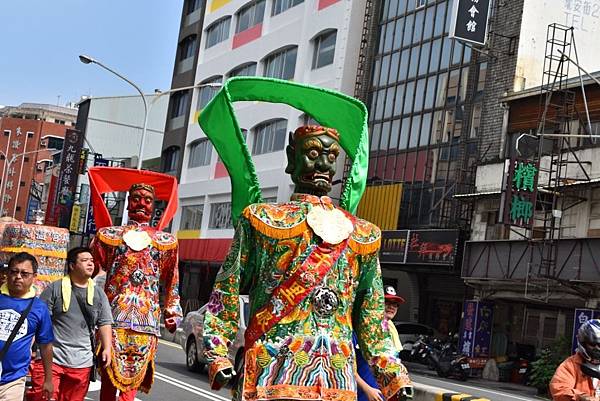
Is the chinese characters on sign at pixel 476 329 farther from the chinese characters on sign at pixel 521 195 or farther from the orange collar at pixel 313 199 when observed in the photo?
the orange collar at pixel 313 199

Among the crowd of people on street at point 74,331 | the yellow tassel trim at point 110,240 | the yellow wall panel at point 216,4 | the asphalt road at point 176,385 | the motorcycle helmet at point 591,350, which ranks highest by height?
the yellow wall panel at point 216,4

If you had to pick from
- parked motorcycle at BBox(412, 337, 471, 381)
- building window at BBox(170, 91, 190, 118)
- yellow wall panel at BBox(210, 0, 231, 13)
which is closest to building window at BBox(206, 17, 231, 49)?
yellow wall panel at BBox(210, 0, 231, 13)

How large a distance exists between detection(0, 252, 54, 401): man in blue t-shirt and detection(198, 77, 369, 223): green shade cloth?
7.15ft

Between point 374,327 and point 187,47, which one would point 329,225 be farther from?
point 187,47

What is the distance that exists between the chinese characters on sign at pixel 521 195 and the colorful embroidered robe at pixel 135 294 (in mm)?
18978

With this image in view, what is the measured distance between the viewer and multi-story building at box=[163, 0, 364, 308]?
40.8 m

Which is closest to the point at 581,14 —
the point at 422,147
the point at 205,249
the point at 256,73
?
the point at 422,147

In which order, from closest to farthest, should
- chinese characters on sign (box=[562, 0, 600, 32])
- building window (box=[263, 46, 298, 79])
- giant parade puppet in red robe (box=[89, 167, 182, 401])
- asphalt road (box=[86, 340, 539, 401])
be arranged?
giant parade puppet in red robe (box=[89, 167, 182, 401]) → asphalt road (box=[86, 340, 539, 401]) → chinese characters on sign (box=[562, 0, 600, 32]) → building window (box=[263, 46, 298, 79])

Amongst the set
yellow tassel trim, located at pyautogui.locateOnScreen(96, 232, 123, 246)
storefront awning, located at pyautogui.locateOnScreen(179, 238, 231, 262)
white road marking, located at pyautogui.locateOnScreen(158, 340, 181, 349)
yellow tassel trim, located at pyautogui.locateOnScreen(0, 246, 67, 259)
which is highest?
storefront awning, located at pyautogui.locateOnScreen(179, 238, 231, 262)

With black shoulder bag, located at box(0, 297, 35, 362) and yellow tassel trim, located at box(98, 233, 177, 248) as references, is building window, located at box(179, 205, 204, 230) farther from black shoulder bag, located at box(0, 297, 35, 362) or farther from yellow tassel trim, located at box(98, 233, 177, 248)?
black shoulder bag, located at box(0, 297, 35, 362)

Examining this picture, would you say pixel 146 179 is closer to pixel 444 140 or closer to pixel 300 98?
pixel 300 98

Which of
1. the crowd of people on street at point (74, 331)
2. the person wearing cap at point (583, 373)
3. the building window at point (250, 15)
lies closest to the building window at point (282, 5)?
the building window at point (250, 15)

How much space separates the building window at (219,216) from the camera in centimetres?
4658

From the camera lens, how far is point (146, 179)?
9.77 meters
